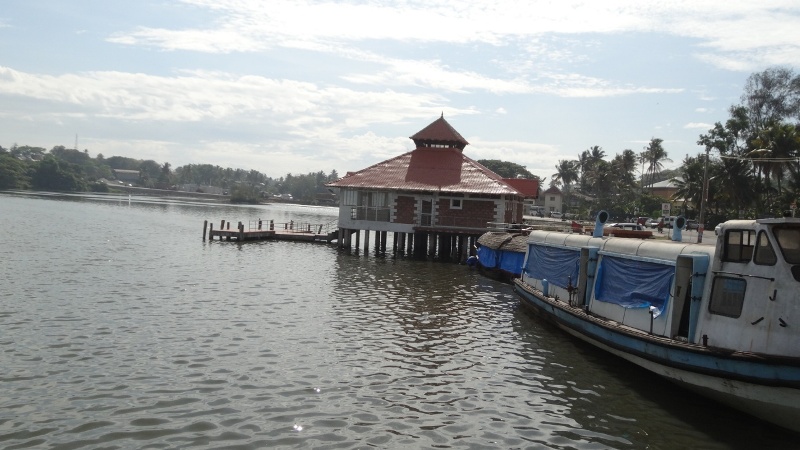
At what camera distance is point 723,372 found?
11258 millimetres

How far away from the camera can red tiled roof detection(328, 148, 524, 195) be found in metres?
39.6

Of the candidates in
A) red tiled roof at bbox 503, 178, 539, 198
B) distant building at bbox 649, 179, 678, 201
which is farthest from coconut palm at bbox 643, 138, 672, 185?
red tiled roof at bbox 503, 178, 539, 198

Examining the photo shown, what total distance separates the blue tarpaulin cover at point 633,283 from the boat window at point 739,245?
1.62 m

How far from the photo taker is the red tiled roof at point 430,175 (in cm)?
3959

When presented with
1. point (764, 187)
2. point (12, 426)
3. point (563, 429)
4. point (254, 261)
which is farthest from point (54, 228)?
point (764, 187)

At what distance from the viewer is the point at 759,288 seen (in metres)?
11.3

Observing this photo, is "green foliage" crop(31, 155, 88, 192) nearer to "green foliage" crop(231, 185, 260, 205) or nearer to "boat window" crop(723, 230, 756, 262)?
"green foliage" crop(231, 185, 260, 205)

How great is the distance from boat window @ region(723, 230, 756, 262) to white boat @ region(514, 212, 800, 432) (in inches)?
0.8

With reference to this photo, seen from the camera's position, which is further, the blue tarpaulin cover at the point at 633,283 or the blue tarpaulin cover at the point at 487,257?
the blue tarpaulin cover at the point at 487,257

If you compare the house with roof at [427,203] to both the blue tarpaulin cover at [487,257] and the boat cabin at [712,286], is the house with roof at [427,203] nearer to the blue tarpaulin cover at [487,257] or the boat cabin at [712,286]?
the blue tarpaulin cover at [487,257]

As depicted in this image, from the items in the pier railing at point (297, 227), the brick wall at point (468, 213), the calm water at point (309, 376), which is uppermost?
the brick wall at point (468, 213)

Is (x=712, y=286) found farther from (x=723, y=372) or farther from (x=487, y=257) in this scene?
(x=487, y=257)

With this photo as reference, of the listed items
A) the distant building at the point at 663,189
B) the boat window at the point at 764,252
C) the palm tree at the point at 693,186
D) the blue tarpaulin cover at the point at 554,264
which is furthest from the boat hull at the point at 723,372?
the distant building at the point at 663,189

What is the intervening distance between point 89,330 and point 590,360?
13.5m
